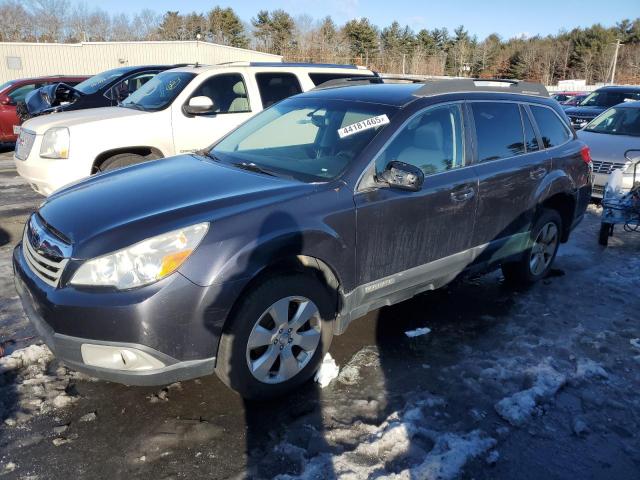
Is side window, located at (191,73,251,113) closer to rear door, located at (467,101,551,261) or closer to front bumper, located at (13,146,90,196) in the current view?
front bumper, located at (13,146,90,196)

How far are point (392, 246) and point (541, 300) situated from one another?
2066 millimetres

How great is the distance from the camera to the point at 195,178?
11.0 feet

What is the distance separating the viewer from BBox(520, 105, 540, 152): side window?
15.1 feet

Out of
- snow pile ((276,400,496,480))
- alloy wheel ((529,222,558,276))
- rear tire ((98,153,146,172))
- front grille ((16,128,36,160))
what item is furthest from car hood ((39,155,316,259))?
front grille ((16,128,36,160))

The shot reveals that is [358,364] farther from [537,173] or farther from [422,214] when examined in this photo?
[537,173]

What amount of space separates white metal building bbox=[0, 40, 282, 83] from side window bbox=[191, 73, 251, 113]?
2148 cm

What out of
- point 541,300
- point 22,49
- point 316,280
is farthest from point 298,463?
point 22,49

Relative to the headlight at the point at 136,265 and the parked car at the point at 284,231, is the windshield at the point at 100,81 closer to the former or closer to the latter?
the parked car at the point at 284,231

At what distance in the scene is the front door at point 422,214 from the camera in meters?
3.37

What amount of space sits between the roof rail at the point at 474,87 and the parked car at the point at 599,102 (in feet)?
33.7

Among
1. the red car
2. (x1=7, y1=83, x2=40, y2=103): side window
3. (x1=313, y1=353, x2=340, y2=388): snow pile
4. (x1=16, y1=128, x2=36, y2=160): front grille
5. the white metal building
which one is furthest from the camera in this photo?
the white metal building

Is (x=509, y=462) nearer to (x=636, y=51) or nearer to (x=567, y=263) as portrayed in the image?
(x=567, y=263)

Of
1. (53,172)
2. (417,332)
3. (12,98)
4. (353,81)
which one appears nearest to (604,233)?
(417,332)

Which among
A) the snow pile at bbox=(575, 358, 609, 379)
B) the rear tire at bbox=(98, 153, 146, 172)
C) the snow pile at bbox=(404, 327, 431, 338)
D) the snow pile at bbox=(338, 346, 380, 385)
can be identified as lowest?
the snow pile at bbox=(338, 346, 380, 385)
